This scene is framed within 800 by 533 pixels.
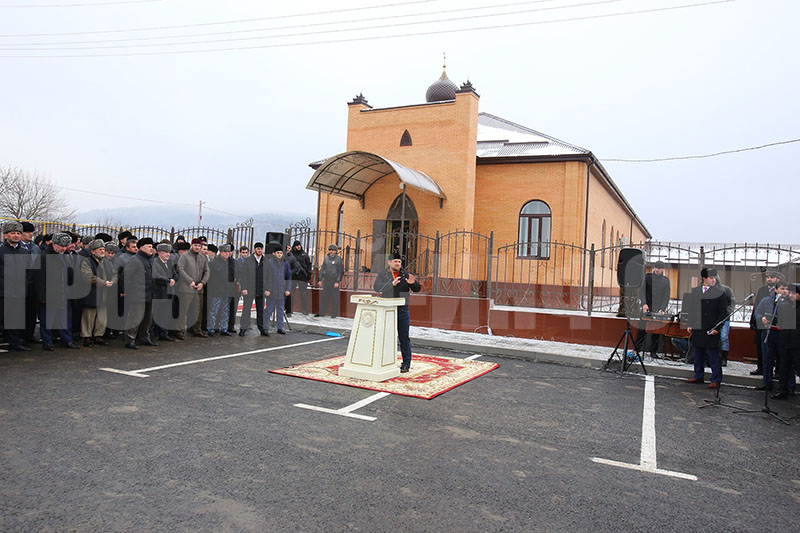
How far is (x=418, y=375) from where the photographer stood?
8180 mm

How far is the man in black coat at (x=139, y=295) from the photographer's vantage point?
9.29 metres

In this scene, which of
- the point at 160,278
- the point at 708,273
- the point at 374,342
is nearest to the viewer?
the point at 374,342

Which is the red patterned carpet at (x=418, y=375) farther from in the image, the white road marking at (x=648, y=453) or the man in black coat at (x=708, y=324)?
the man in black coat at (x=708, y=324)

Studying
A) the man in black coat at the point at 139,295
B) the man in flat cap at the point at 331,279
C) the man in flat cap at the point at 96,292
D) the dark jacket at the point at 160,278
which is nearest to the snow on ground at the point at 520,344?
the man in flat cap at the point at 331,279

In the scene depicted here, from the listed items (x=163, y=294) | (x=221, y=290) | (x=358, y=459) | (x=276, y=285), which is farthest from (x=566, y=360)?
(x=163, y=294)

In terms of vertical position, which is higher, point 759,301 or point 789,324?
point 759,301

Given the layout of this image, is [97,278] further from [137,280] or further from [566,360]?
[566,360]

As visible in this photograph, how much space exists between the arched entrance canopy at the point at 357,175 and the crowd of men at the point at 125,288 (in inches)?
247

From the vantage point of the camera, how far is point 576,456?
16.0ft

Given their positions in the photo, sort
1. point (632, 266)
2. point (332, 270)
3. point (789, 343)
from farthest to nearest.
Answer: point (332, 270), point (632, 266), point (789, 343)

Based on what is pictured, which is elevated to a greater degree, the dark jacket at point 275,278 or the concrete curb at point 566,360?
the dark jacket at point 275,278

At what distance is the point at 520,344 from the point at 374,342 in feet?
15.5

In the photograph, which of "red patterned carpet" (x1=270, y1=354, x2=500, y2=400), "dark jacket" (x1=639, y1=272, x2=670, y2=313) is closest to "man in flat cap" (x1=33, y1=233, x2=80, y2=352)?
"red patterned carpet" (x1=270, y1=354, x2=500, y2=400)

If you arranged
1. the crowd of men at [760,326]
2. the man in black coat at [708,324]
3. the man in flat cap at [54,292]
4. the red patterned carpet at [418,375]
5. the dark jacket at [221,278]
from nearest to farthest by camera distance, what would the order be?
the red patterned carpet at [418,375] < the crowd of men at [760,326] < the man in black coat at [708,324] < the man in flat cap at [54,292] < the dark jacket at [221,278]
